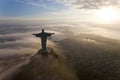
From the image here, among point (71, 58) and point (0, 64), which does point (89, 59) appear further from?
point (0, 64)

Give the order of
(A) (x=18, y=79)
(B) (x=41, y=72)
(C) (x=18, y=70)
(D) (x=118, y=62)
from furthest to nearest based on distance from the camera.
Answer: (D) (x=118, y=62) → (C) (x=18, y=70) → (B) (x=41, y=72) → (A) (x=18, y=79)

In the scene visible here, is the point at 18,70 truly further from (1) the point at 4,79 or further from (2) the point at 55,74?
(2) the point at 55,74

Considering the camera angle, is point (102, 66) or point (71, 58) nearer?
point (102, 66)

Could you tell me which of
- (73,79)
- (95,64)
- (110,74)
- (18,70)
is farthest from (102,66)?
(18,70)

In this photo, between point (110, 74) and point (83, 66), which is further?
point (83, 66)

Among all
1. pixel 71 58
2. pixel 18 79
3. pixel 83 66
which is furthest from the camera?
pixel 71 58

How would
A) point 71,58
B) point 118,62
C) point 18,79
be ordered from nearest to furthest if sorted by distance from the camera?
point 18,79 → point 118,62 → point 71,58

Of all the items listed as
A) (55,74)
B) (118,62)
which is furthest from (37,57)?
(118,62)

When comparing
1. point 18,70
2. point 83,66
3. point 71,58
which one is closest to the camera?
point 18,70

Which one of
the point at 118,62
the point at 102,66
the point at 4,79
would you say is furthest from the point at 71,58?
the point at 4,79
